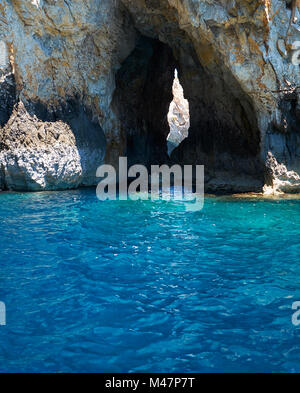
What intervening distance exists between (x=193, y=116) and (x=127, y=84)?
11.2ft

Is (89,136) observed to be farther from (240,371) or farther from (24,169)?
(240,371)

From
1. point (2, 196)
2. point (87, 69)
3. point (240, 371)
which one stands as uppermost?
point (87, 69)

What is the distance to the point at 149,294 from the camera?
443cm

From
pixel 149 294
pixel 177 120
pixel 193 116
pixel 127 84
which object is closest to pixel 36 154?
pixel 127 84

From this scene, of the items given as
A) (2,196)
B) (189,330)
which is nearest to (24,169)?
(2,196)

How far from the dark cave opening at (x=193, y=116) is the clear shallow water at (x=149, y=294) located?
766cm

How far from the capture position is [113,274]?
16.8 feet

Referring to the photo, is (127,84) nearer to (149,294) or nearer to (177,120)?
(149,294)

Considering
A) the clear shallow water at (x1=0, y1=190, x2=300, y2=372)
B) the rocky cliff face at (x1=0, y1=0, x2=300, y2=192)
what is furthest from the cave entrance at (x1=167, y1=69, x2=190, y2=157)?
the clear shallow water at (x1=0, y1=190, x2=300, y2=372)

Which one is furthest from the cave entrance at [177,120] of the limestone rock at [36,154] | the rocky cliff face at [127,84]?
the limestone rock at [36,154]

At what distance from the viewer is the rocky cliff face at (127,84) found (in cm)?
1206

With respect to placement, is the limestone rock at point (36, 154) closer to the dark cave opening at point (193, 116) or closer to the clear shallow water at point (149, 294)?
the dark cave opening at point (193, 116)

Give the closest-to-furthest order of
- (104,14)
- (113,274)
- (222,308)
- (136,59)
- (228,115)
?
(222,308), (113,274), (104,14), (228,115), (136,59)

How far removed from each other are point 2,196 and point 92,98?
5.22m
